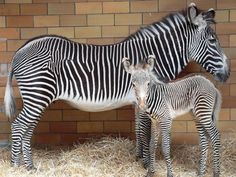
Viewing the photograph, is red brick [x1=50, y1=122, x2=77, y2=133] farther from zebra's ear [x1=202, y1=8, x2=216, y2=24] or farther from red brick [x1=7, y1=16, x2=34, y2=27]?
zebra's ear [x1=202, y1=8, x2=216, y2=24]

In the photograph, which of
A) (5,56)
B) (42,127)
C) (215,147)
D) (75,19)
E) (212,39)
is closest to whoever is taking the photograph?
(215,147)

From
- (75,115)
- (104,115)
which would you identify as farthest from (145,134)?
(75,115)

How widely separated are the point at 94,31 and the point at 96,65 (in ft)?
2.36

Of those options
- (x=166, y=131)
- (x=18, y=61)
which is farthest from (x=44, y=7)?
(x=166, y=131)

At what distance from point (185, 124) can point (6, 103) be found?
2.10 m

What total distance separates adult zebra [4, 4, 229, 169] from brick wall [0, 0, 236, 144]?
490 millimetres

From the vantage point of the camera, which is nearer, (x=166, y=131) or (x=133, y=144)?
(x=166, y=131)

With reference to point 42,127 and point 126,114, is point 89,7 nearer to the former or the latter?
point 126,114

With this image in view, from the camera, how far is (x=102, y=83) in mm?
4480

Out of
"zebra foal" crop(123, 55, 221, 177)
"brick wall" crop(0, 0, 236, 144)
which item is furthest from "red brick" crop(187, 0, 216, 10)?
"zebra foal" crop(123, 55, 221, 177)

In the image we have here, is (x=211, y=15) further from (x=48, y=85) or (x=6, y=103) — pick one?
(x=6, y=103)

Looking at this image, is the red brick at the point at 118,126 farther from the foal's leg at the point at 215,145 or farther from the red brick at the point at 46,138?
the foal's leg at the point at 215,145

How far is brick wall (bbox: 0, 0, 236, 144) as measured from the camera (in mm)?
4996

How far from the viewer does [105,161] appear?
459cm
